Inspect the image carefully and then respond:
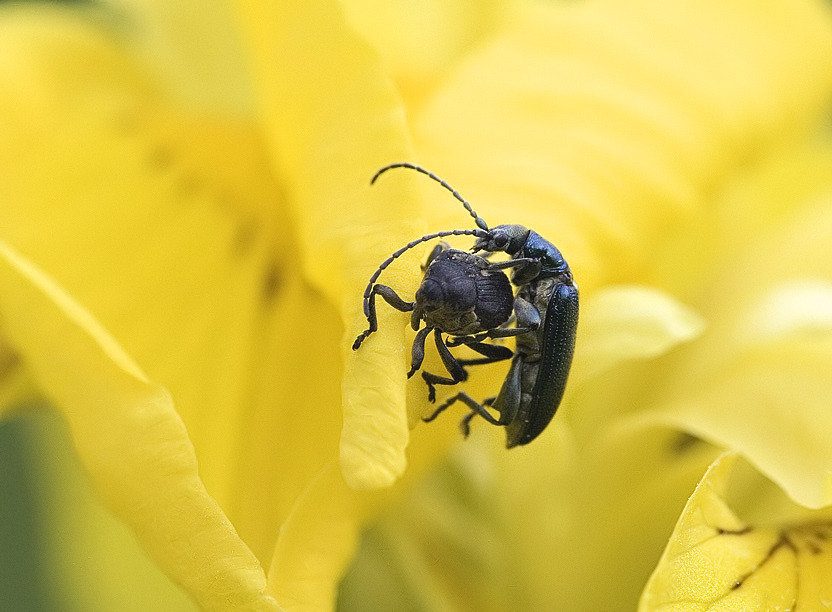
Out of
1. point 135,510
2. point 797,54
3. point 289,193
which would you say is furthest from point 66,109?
point 797,54

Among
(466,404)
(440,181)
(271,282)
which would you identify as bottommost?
(271,282)

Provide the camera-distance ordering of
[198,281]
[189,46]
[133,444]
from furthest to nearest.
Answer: [189,46] < [198,281] < [133,444]

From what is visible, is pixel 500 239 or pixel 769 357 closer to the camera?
pixel 500 239

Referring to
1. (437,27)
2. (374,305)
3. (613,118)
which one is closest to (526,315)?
(374,305)

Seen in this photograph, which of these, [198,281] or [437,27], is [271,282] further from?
[437,27]

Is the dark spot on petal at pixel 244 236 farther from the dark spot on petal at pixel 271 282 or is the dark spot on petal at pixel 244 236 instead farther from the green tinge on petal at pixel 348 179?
the green tinge on petal at pixel 348 179

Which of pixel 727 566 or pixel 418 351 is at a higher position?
pixel 418 351

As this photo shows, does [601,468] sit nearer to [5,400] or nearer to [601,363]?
[601,363]

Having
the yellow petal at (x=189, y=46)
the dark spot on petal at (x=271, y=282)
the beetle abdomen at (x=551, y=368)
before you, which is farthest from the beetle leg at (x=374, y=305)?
the yellow petal at (x=189, y=46)
